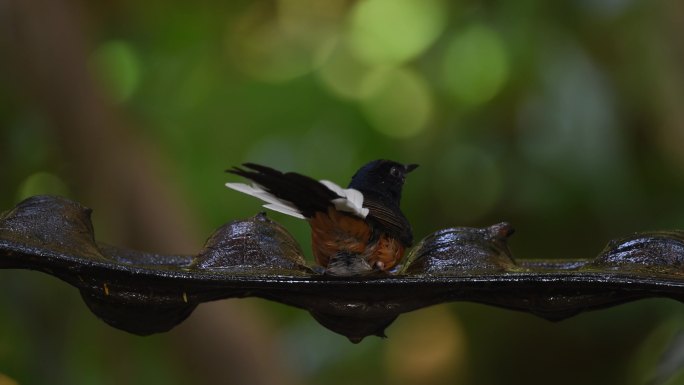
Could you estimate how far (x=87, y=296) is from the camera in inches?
45.8

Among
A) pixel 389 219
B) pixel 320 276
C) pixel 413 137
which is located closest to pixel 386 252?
pixel 389 219

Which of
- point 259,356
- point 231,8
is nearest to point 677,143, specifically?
point 259,356

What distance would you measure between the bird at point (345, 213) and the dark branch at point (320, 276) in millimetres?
53

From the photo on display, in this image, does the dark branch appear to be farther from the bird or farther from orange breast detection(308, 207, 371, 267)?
orange breast detection(308, 207, 371, 267)

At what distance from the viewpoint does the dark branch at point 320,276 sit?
109cm

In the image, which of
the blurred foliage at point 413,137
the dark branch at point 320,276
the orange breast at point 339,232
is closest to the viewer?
the dark branch at point 320,276

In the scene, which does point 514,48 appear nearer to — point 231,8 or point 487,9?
point 487,9

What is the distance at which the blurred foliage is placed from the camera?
326 cm

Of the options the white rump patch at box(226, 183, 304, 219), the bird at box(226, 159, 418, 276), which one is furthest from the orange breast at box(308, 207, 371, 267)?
the white rump patch at box(226, 183, 304, 219)

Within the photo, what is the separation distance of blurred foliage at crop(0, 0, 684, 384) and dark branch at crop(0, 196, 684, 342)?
1648 millimetres

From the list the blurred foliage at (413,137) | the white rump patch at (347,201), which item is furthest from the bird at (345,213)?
the blurred foliage at (413,137)

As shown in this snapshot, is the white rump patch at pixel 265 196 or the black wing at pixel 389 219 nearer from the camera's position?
the white rump patch at pixel 265 196

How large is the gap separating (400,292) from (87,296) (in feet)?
1.27

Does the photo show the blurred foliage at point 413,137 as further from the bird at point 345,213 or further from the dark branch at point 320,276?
the dark branch at point 320,276
